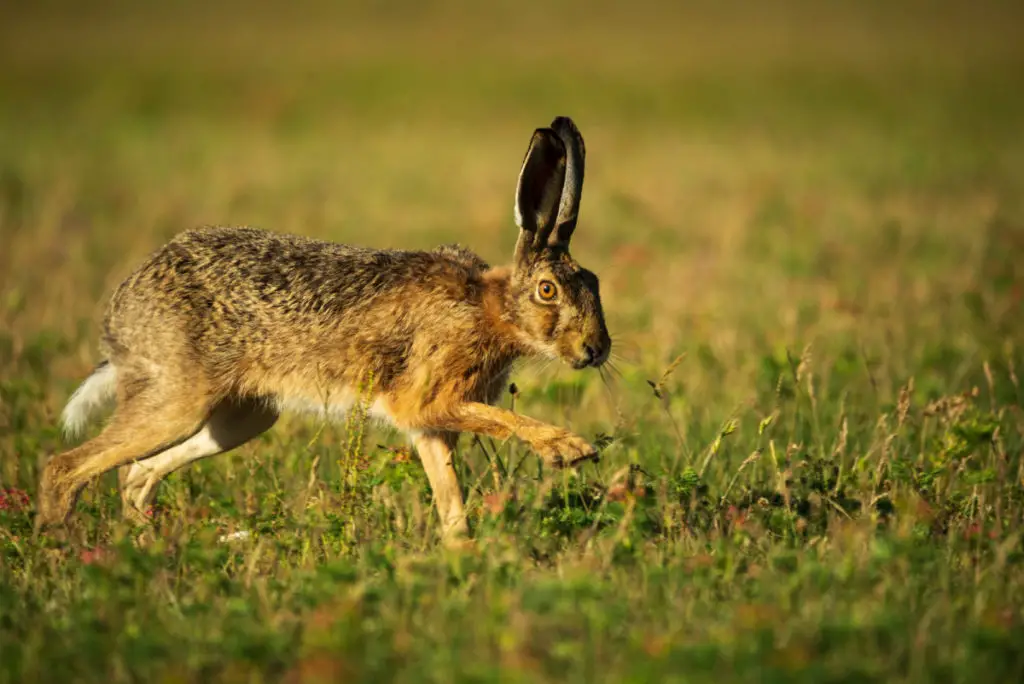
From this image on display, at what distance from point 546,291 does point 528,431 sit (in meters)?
0.73

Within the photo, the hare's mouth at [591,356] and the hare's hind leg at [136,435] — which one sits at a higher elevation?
the hare's mouth at [591,356]

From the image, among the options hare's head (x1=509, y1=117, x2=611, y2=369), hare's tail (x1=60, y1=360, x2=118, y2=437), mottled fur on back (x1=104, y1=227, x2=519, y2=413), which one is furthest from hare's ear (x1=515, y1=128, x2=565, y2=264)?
hare's tail (x1=60, y1=360, x2=118, y2=437)

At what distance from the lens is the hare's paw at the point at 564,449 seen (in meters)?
5.34

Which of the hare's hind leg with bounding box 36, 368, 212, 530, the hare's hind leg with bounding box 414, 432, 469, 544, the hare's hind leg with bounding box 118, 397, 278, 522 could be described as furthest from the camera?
the hare's hind leg with bounding box 118, 397, 278, 522

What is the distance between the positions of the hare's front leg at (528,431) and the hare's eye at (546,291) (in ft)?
1.87

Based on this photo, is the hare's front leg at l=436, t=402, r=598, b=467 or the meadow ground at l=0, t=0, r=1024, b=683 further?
the hare's front leg at l=436, t=402, r=598, b=467

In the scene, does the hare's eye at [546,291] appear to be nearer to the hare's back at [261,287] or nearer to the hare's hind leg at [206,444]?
the hare's back at [261,287]

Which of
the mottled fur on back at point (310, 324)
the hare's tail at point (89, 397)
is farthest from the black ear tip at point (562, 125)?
the hare's tail at point (89, 397)

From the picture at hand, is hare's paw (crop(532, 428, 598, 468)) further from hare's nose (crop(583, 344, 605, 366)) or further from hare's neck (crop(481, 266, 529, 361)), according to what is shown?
hare's neck (crop(481, 266, 529, 361))

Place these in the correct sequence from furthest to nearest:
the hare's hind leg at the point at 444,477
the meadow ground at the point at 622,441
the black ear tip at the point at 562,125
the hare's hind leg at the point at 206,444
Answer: the hare's hind leg at the point at 206,444 → the black ear tip at the point at 562,125 → the hare's hind leg at the point at 444,477 → the meadow ground at the point at 622,441

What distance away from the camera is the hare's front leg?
5.36 metres

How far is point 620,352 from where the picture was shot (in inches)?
346

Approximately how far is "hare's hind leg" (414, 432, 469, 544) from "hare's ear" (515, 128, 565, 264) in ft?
3.24

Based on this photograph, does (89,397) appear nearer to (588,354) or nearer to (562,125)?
(588,354)
